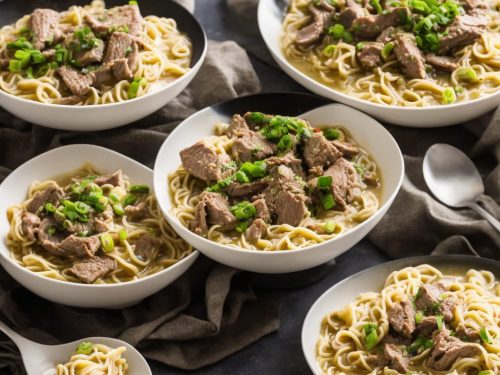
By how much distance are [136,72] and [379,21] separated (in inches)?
76.0

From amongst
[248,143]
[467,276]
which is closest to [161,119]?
[248,143]

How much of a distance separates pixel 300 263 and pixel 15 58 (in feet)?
A: 9.22

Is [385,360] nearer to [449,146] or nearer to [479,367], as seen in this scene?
[479,367]

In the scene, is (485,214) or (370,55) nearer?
(485,214)

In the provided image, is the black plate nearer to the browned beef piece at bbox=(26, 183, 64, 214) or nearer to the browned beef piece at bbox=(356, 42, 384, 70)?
the browned beef piece at bbox=(356, 42, 384, 70)

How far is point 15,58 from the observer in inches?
259

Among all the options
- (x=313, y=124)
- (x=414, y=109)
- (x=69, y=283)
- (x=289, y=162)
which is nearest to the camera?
(x=69, y=283)

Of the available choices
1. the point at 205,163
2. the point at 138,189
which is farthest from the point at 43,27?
the point at 205,163

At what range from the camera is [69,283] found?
206 inches

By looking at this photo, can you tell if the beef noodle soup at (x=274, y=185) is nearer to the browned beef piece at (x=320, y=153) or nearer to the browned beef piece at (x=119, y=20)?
the browned beef piece at (x=320, y=153)

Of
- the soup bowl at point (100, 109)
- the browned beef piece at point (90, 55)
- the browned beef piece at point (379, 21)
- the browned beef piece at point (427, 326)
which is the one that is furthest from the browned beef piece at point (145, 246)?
the browned beef piece at point (379, 21)

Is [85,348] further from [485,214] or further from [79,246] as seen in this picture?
[485,214]

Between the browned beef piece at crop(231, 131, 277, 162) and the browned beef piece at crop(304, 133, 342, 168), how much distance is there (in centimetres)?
26

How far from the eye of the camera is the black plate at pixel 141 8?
709 cm
